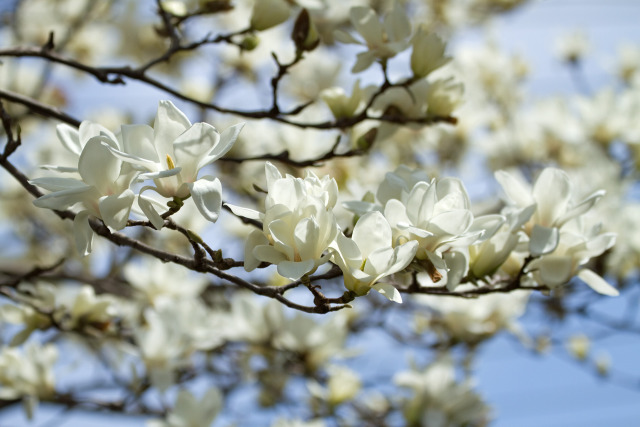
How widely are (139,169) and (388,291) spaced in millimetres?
297

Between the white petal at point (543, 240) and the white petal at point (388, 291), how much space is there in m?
0.23

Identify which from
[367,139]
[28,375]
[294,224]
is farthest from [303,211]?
[28,375]

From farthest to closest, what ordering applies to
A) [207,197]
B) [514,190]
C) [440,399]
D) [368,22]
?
[440,399] < [368,22] < [514,190] < [207,197]

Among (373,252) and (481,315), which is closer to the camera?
(373,252)

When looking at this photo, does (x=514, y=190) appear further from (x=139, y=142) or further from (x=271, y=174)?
(x=139, y=142)

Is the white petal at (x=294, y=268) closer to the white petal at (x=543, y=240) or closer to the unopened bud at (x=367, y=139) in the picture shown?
the white petal at (x=543, y=240)

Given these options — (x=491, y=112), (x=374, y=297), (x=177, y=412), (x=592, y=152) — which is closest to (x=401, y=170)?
(x=177, y=412)

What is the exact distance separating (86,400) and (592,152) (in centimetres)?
179

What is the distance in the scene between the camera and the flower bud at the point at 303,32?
1.06 m

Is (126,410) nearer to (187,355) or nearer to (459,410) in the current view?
(187,355)

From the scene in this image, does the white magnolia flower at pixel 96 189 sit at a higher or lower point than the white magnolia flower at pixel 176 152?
lower

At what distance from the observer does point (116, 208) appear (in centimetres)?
64

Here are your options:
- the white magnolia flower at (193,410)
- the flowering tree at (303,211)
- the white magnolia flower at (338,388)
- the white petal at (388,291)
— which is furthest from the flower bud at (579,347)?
the white petal at (388,291)

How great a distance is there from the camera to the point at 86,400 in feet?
4.14
